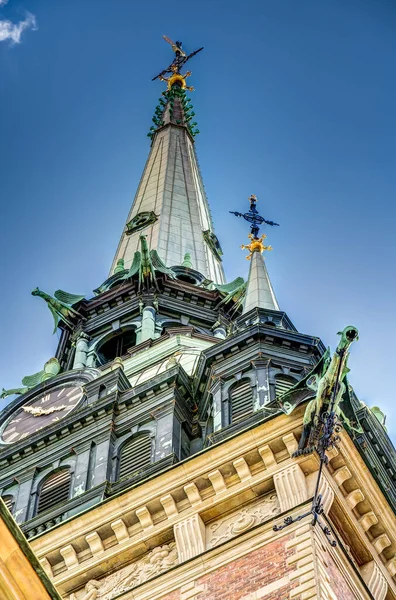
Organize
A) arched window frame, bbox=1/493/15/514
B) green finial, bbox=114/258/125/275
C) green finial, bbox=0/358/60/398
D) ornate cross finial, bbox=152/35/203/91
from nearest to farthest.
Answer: arched window frame, bbox=1/493/15/514 → green finial, bbox=0/358/60/398 → green finial, bbox=114/258/125/275 → ornate cross finial, bbox=152/35/203/91

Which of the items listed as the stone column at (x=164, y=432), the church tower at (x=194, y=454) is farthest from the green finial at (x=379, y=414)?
the stone column at (x=164, y=432)

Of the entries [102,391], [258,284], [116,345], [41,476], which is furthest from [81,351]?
[41,476]

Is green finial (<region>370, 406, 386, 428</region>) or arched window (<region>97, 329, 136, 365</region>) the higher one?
arched window (<region>97, 329, 136, 365</region>)

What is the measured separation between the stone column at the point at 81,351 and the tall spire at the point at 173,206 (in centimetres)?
711

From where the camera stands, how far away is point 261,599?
1096 inches

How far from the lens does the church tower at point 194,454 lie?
3017 cm

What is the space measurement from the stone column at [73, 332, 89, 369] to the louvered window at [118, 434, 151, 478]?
11770mm

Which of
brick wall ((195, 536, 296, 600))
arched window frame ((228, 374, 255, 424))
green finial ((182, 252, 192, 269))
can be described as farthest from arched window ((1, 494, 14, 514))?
green finial ((182, 252, 192, 269))

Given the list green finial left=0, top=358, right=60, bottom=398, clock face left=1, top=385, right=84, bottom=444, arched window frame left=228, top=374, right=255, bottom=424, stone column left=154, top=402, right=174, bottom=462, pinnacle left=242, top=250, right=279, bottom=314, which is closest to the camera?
stone column left=154, top=402, right=174, bottom=462

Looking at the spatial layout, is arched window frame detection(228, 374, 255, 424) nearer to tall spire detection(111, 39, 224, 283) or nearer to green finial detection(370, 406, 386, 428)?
green finial detection(370, 406, 386, 428)

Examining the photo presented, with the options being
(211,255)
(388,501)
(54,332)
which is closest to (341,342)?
(388,501)

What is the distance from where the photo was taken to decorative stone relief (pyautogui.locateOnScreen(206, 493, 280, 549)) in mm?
31094

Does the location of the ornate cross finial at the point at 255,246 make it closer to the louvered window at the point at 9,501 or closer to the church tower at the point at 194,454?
the church tower at the point at 194,454

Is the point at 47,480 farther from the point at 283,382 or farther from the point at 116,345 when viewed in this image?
the point at 116,345
